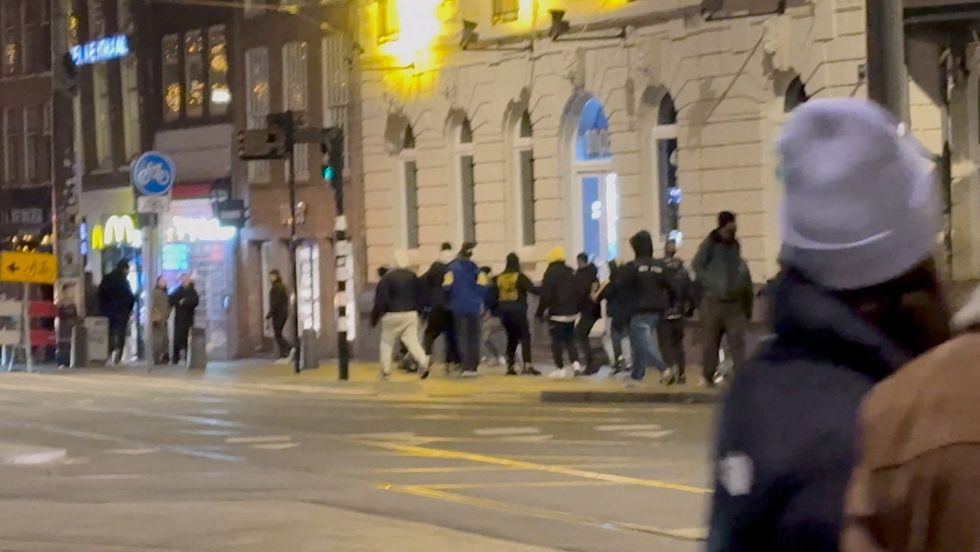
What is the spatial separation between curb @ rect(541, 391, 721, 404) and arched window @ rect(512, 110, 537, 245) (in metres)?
8.74

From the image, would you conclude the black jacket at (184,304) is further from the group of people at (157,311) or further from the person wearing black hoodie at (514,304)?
the person wearing black hoodie at (514,304)

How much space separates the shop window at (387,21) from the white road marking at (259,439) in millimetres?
16927

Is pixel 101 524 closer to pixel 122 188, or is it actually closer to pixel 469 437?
pixel 469 437

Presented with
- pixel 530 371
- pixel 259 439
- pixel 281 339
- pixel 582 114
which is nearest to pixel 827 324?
pixel 259 439

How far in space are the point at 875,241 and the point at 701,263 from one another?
63.8 ft

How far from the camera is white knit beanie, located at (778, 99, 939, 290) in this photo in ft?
9.14

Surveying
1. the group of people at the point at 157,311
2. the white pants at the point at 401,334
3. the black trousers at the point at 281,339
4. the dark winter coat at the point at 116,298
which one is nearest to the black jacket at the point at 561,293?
the white pants at the point at 401,334

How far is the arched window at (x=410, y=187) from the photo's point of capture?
114ft

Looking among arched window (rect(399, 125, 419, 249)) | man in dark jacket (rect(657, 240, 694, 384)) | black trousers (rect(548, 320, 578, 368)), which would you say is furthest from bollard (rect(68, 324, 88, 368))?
man in dark jacket (rect(657, 240, 694, 384))

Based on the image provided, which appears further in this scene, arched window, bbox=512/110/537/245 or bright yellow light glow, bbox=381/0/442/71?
bright yellow light glow, bbox=381/0/442/71

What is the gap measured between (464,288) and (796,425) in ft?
80.2

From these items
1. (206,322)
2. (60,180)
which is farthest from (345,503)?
(60,180)

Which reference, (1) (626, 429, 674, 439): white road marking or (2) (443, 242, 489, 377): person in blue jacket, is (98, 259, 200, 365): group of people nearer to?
(2) (443, 242, 489, 377): person in blue jacket

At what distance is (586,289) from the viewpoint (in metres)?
26.3
